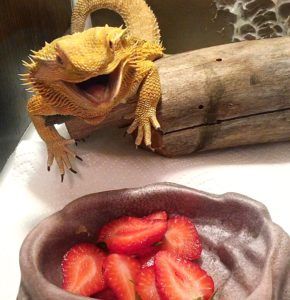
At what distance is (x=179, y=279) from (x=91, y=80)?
0.51 meters

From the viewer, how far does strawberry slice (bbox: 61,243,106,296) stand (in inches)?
43.0

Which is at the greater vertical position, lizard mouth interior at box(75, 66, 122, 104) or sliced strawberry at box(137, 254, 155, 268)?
lizard mouth interior at box(75, 66, 122, 104)

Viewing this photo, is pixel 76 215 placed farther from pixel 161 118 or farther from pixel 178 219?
pixel 161 118

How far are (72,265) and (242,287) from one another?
38 centimetres

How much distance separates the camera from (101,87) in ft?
3.91

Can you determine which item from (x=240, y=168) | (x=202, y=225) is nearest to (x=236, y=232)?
(x=202, y=225)

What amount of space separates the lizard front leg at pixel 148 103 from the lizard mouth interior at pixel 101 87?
7.9 inches

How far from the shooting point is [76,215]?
122cm

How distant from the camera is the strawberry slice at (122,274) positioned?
1.06 meters

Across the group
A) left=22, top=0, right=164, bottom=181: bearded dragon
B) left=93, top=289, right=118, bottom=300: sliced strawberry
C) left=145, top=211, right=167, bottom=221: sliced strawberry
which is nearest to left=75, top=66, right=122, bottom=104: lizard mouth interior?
left=22, top=0, right=164, bottom=181: bearded dragon

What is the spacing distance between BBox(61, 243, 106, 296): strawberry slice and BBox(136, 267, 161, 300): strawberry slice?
0.09 metres

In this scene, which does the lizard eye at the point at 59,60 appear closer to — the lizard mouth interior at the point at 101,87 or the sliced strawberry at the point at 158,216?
the lizard mouth interior at the point at 101,87

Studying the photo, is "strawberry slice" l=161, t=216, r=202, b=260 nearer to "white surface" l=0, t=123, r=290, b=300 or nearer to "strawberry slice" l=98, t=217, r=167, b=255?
"strawberry slice" l=98, t=217, r=167, b=255

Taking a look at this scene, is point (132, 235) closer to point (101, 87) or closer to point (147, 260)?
point (147, 260)
